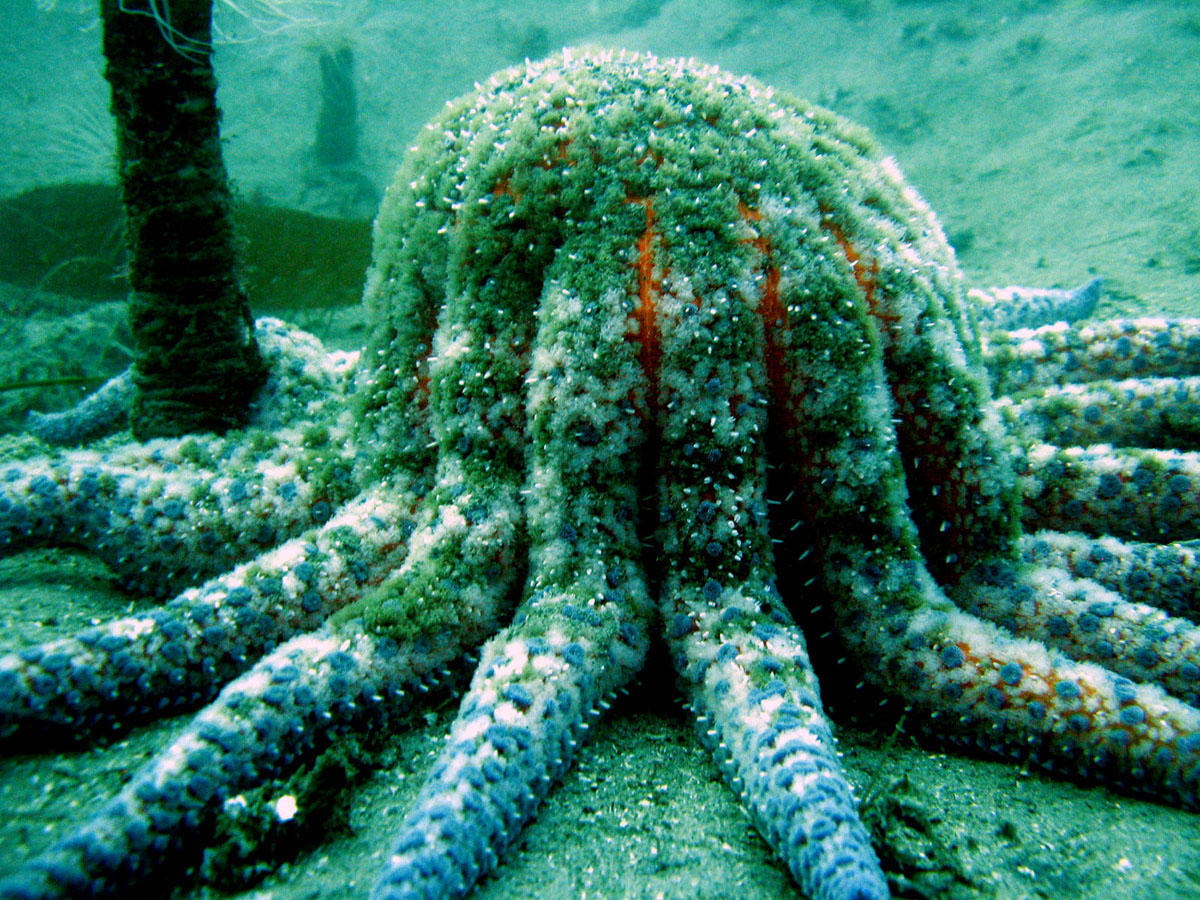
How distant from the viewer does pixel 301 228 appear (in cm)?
811

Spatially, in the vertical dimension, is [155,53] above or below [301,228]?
below

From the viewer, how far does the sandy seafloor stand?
1661mm

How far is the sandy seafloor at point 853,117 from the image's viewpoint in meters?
1.66

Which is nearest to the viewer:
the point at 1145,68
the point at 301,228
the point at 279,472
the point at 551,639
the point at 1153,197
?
the point at 551,639

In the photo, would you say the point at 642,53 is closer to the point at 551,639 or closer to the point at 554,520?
the point at 554,520

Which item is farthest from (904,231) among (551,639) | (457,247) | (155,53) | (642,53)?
(155,53)

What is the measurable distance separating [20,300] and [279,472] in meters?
7.64

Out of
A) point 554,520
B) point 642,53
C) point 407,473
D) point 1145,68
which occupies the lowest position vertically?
point 554,520

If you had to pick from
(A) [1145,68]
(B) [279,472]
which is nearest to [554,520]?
(B) [279,472]

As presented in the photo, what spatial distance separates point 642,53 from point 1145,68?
38.5 ft

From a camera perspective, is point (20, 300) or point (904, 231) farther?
point (20, 300)

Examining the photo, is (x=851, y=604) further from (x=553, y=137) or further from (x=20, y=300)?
(x=20, y=300)

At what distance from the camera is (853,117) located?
12.6 metres

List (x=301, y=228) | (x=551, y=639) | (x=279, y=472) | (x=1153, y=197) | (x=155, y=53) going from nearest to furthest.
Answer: (x=551, y=639) → (x=279, y=472) → (x=155, y=53) → (x=1153, y=197) → (x=301, y=228)
